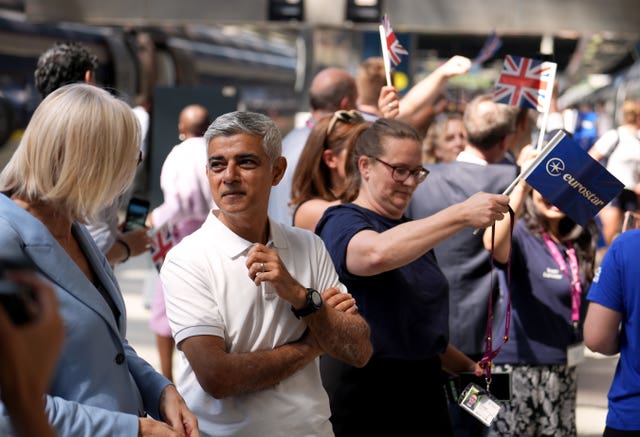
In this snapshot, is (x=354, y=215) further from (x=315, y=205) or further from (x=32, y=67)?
(x=32, y=67)

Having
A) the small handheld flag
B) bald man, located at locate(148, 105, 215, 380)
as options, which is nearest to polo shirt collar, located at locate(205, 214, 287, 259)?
the small handheld flag

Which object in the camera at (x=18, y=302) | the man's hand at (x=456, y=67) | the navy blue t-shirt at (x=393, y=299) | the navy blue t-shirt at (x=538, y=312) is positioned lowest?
the navy blue t-shirt at (x=538, y=312)

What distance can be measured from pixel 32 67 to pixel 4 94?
2.89 ft

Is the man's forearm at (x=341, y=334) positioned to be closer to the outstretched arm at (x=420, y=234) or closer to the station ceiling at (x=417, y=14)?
the outstretched arm at (x=420, y=234)

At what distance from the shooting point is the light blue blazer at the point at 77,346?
7.29 feet

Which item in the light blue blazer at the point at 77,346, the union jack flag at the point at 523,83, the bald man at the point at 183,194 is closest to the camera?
the light blue blazer at the point at 77,346

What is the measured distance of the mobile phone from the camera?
180 inches

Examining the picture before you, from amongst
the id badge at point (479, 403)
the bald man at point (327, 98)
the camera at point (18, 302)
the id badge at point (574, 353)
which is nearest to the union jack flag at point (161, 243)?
the bald man at point (327, 98)

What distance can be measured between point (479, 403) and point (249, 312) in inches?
46.4

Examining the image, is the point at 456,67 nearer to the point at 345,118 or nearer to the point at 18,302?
the point at 345,118

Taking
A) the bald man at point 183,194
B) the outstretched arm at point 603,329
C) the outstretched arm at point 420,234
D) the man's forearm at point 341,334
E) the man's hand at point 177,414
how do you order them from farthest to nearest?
the bald man at point 183,194 < the outstretched arm at point 603,329 < the outstretched arm at point 420,234 < the man's forearm at point 341,334 < the man's hand at point 177,414

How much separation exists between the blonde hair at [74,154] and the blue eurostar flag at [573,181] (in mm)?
1710

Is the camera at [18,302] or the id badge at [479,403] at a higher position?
the camera at [18,302]

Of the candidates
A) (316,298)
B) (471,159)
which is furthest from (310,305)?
(471,159)
